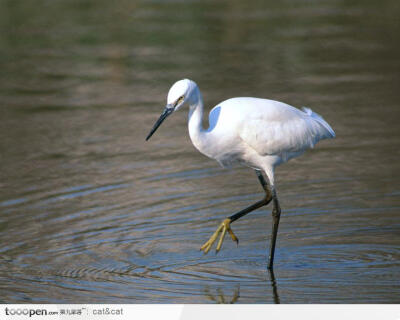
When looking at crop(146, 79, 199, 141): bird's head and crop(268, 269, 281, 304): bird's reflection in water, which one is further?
crop(146, 79, 199, 141): bird's head

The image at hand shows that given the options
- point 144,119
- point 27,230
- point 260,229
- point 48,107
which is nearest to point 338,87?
point 144,119

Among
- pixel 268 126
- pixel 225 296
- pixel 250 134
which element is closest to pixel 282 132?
pixel 268 126

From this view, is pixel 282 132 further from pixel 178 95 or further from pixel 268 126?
→ pixel 178 95

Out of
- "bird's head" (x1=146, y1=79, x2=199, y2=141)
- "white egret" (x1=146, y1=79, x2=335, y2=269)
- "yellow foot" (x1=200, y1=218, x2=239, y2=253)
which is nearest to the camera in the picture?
"bird's head" (x1=146, y1=79, x2=199, y2=141)

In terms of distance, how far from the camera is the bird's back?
7.85 metres

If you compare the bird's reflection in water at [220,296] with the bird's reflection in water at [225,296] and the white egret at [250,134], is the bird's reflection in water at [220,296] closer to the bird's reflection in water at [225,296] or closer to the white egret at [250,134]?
the bird's reflection in water at [225,296]

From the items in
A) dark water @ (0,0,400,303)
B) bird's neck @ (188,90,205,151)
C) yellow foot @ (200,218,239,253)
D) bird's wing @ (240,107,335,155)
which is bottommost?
dark water @ (0,0,400,303)

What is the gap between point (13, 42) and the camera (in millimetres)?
18844

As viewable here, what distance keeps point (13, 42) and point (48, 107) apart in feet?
17.9

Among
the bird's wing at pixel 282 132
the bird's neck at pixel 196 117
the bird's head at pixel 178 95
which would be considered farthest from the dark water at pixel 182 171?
the bird's head at pixel 178 95

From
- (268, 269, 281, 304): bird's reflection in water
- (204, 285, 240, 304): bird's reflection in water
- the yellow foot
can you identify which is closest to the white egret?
the yellow foot

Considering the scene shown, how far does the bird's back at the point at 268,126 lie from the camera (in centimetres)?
785

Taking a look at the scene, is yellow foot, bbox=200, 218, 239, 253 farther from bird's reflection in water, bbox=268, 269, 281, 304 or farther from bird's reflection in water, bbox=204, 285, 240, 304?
bird's reflection in water, bbox=204, 285, 240, 304

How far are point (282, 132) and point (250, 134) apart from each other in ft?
1.29
